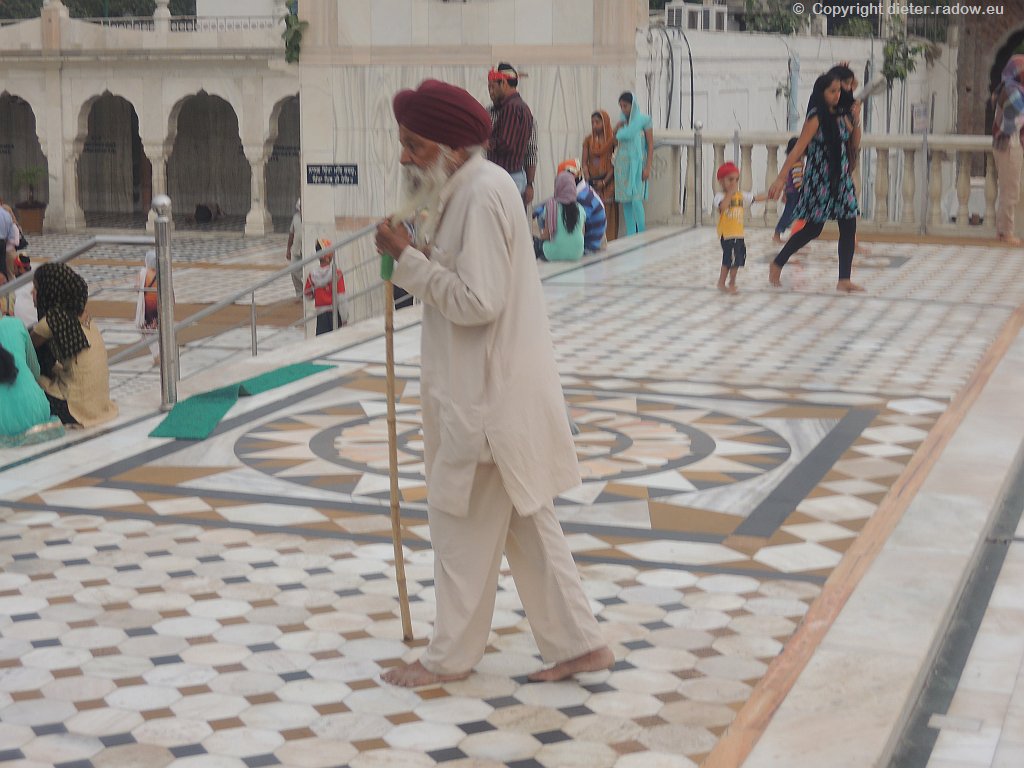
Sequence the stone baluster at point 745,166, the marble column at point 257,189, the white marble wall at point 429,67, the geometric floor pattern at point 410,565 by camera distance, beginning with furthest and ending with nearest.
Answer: the marble column at point 257,189
the white marble wall at point 429,67
the stone baluster at point 745,166
the geometric floor pattern at point 410,565

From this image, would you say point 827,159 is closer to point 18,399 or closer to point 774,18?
point 18,399

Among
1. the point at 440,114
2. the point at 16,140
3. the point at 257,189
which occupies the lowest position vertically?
the point at 257,189

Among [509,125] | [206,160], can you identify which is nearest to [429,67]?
[509,125]

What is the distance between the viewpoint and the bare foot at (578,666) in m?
3.84

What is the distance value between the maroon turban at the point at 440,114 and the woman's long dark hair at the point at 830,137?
686 cm

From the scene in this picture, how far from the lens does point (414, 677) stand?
382 centimetres

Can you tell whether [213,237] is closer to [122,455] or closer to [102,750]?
[122,455]

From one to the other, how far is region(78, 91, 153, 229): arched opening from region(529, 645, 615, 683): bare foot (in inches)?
1149

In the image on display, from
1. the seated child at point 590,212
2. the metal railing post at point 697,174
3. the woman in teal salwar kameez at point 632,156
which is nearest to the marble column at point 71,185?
the metal railing post at point 697,174

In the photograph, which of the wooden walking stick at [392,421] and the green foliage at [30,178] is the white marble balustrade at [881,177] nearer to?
the wooden walking stick at [392,421]

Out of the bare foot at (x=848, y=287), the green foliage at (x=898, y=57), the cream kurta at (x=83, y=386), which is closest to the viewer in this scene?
the cream kurta at (x=83, y=386)

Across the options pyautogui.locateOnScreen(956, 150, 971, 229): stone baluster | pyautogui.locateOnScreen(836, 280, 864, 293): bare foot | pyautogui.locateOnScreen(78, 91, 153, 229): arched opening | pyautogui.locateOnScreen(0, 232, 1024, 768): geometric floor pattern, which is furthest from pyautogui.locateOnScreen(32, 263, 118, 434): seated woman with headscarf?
pyautogui.locateOnScreen(78, 91, 153, 229): arched opening

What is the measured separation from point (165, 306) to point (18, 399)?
2.72ft

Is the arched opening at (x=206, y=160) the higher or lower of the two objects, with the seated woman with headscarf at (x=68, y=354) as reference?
higher
